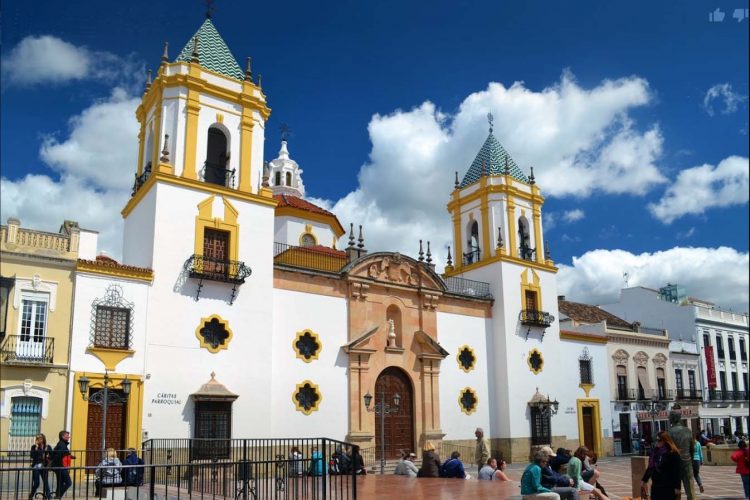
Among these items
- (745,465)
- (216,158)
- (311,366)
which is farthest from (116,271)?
(745,465)

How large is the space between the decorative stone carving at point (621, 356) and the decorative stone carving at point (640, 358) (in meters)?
0.84

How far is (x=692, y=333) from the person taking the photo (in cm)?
4109

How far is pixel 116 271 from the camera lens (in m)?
19.3

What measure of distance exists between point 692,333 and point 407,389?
74.6 ft

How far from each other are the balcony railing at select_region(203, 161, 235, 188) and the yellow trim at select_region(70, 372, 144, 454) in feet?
23.4

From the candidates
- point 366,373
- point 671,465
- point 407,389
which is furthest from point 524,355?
point 671,465

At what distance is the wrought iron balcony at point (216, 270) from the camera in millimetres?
20906

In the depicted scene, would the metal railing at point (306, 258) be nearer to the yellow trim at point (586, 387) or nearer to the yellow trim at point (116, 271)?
the yellow trim at point (116, 271)

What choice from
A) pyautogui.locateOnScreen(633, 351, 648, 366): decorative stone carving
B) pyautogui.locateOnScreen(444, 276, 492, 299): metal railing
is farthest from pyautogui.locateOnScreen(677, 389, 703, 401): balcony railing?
pyautogui.locateOnScreen(444, 276, 492, 299): metal railing

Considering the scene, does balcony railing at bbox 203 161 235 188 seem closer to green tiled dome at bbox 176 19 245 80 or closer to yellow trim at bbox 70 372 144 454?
green tiled dome at bbox 176 19 245 80

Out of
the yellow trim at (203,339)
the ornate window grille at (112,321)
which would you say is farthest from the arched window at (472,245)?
the ornate window grille at (112,321)

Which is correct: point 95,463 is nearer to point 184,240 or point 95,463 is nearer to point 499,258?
point 184,240

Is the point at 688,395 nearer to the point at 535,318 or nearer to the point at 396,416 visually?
the point at 535,318

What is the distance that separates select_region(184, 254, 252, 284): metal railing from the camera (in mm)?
20891
